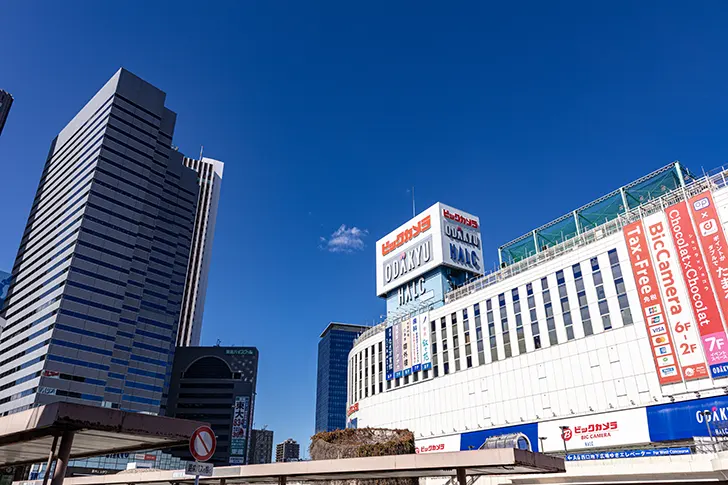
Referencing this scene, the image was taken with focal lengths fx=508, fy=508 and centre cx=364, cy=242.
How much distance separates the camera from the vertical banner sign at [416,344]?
7175 cm

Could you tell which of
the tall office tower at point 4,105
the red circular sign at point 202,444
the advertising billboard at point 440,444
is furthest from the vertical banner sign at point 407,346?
the tall office tower at point 4,105

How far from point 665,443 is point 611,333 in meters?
10.6

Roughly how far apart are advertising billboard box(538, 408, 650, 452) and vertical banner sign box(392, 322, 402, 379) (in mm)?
25401

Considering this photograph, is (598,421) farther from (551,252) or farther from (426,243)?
(426,243)

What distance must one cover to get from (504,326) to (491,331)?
203cm

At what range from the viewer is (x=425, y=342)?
235ft

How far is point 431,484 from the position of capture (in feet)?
156

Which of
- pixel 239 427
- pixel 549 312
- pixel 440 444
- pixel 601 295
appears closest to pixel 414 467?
pixel 601 295

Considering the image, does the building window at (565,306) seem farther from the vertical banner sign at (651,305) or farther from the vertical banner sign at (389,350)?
the vertical banner sign at (389,350)

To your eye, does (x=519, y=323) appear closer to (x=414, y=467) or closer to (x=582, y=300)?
(x=582, y=300)

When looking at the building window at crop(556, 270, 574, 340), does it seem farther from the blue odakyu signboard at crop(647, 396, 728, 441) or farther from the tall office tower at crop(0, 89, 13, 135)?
the tall office tower at crop(0, 89, 13, 135)

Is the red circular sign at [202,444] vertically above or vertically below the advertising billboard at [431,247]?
below

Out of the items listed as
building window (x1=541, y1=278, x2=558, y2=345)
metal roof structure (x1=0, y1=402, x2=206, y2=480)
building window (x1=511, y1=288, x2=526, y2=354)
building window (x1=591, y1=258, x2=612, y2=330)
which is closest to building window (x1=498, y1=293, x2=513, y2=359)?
building window (x1=511, y1=288, x2=526, y2=354)

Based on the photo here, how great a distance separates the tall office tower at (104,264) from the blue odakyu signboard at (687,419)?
13250 cm
